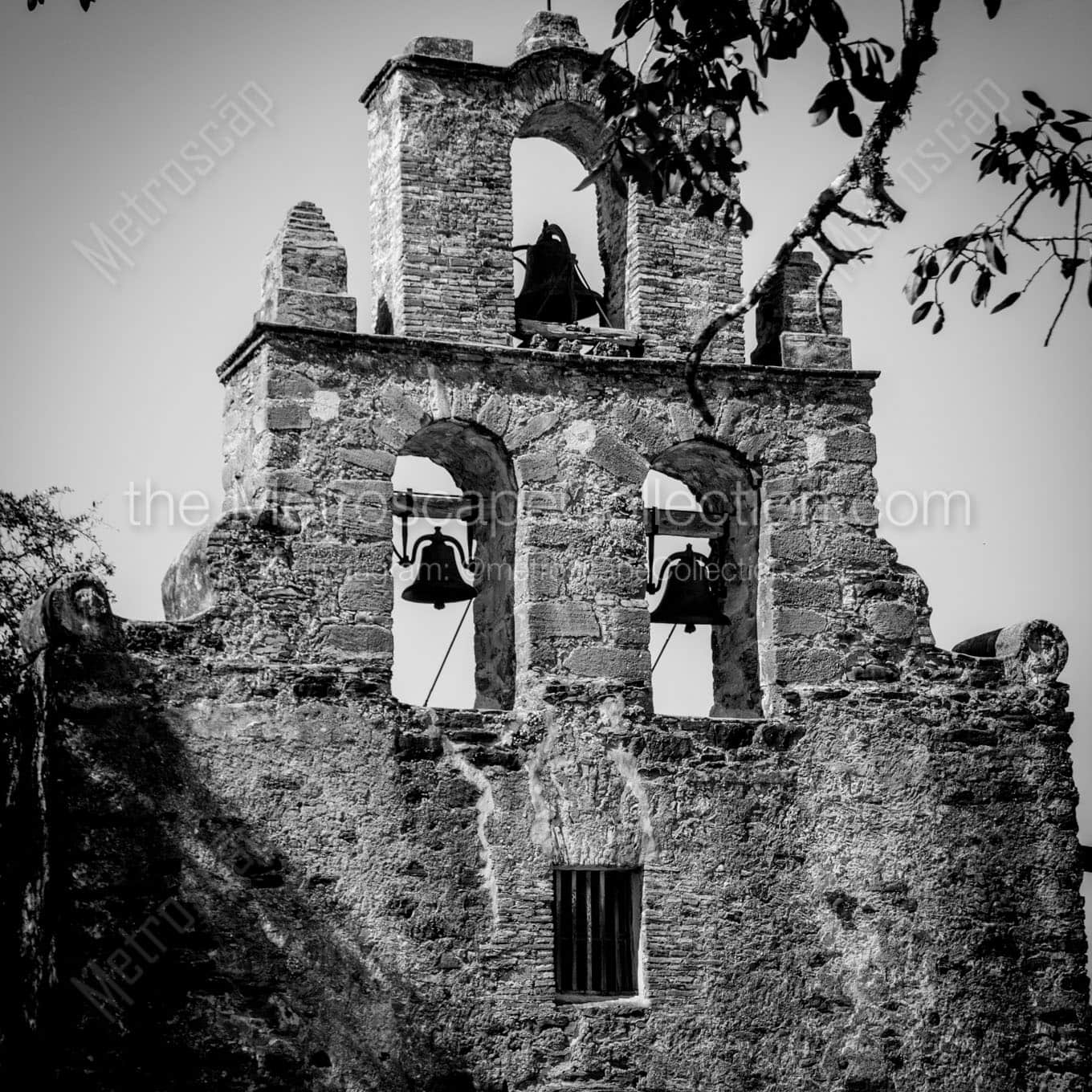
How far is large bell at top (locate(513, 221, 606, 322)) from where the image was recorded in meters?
12.0

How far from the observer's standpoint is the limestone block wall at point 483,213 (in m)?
11.5

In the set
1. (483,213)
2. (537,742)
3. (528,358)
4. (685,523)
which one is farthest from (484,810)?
(483,213)

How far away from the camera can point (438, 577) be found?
1164cm

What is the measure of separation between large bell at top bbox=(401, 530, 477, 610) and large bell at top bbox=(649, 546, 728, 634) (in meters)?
1.00

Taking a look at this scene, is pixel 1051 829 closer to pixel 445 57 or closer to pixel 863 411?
pixel 863 411

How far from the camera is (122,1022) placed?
10.0 meters

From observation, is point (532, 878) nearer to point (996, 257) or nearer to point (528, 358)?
point (528, 358)

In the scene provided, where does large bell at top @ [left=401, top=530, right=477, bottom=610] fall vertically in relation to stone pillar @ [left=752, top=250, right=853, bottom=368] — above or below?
below

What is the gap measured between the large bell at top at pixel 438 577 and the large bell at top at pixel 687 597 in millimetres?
995

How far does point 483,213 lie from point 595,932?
11.9 ft
